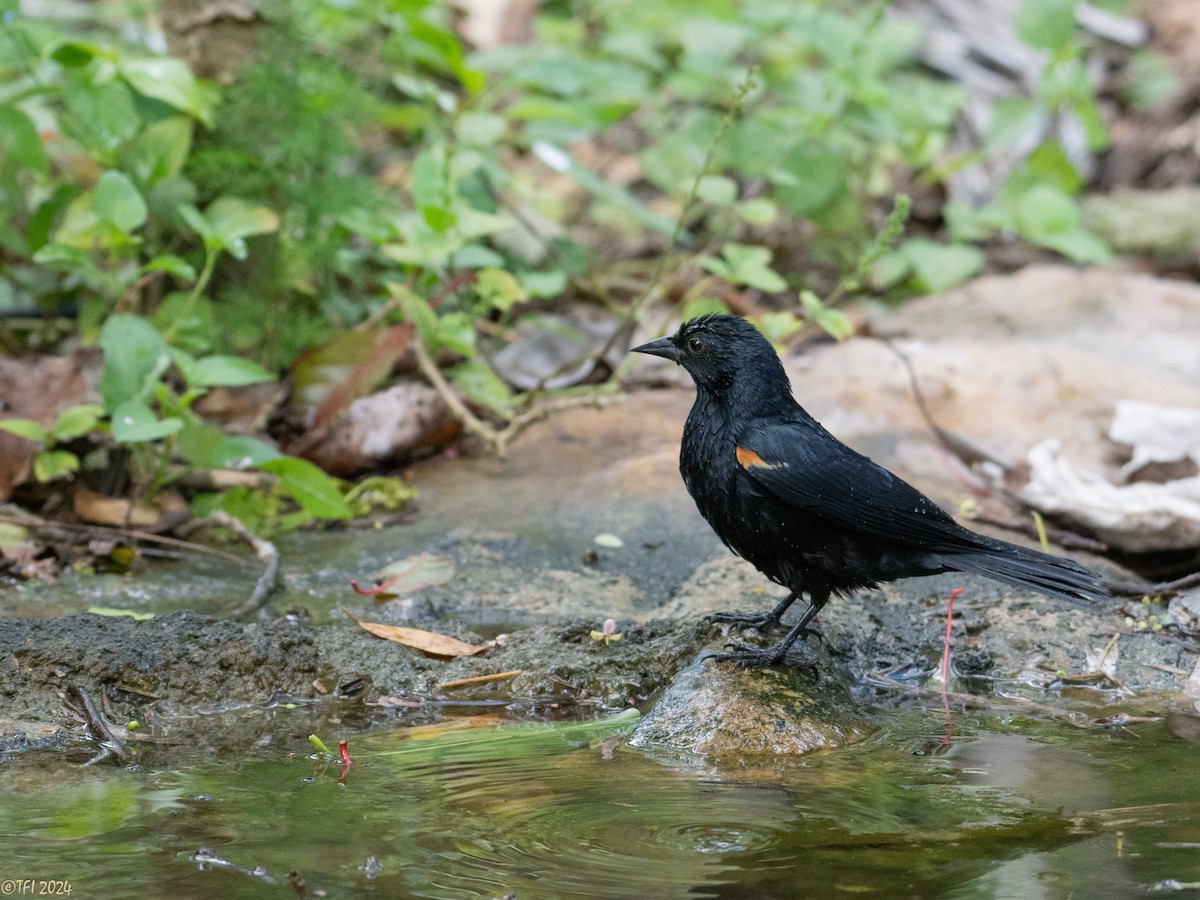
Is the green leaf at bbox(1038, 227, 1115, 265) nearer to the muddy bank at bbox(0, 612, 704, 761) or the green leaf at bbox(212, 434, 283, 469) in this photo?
the muddy bank at bbox(0, 612, 704, 761)

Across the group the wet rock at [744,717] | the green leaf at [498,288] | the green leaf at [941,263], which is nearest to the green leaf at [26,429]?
the green leaf at [498,288]

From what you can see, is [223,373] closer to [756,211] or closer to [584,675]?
[584,675]

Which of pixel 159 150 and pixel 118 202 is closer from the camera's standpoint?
pixel 118 202

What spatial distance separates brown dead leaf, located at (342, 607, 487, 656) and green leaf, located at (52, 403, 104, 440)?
1251 mm

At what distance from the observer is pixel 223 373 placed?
406 cm

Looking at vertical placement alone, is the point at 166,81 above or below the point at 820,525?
above

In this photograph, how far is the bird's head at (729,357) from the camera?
3.68 m

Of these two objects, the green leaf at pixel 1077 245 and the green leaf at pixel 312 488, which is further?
the green leaf at pixel 1077 245

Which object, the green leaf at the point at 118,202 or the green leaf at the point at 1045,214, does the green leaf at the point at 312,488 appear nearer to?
the green leaf at the point at 118,202

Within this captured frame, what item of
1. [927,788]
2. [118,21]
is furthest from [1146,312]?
[118,21]

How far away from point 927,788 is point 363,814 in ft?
4.02

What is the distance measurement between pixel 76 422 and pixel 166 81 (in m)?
1.23

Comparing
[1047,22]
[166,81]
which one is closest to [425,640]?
[166,81]

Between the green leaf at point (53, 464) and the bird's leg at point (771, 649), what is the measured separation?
92.7 inches
